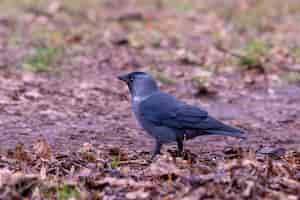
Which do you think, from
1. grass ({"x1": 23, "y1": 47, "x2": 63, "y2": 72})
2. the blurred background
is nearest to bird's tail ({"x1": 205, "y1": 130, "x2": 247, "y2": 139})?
the blurred background

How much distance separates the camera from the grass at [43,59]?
32.7ft

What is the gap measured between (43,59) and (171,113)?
4.45 meters

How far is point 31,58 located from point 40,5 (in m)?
4.84

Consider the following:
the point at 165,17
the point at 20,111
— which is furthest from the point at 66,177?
the point at 165,17

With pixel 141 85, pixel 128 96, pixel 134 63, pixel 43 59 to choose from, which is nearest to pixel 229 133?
pixel 141 85

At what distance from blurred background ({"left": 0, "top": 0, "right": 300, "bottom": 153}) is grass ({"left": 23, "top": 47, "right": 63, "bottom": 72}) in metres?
0.02

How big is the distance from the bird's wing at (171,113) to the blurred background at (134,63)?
2.32 feet

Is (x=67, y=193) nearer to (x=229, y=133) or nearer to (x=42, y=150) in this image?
(x=42, y=150)

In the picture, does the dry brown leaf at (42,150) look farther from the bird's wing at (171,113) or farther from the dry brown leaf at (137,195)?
the dry brown leaf at (137,195)

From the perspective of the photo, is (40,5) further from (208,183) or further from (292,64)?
(208,183)

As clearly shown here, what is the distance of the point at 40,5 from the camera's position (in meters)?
14.9

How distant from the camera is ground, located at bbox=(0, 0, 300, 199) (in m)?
4.99

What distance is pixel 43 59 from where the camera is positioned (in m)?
10.4

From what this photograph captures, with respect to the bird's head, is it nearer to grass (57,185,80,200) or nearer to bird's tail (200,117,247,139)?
bird's tail (200,117,247,139)
